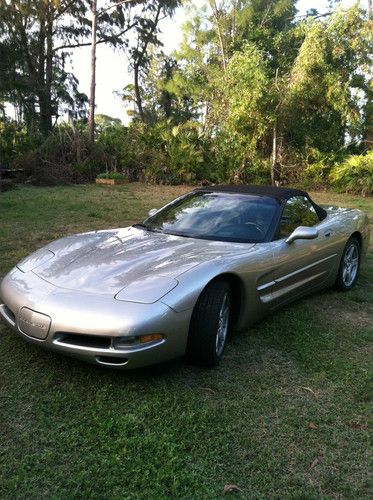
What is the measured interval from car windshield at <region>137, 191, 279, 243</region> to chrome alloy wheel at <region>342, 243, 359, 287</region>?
1354 mm

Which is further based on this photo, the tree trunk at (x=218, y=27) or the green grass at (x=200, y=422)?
the tree trunk at (x=218, y=27)

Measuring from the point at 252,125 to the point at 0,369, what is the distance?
13.5 meters

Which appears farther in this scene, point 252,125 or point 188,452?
point 252,125

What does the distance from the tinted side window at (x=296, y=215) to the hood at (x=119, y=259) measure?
24.8 inches

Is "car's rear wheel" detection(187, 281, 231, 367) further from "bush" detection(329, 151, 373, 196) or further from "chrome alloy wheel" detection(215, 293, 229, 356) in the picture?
"bush" detection(329, 151, 373, 196)

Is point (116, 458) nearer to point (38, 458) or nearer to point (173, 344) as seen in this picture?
point (38, 458)

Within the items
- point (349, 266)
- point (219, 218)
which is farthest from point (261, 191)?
point (349, 266)

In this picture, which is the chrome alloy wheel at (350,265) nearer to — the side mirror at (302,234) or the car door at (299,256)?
the car door at (299,256)

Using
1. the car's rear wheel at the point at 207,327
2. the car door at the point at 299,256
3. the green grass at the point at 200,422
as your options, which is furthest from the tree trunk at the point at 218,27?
the car's rear wheel at the point at 207,327

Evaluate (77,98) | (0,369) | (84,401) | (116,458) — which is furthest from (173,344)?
(77,98)

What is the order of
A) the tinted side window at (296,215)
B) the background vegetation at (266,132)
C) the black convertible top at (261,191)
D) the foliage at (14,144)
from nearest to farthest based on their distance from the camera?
1. the tinted side window at (296,215)
2. the black convertible top at (261,191)
3. the background vegetation at (266,132)
4. the foliage at (14,144)

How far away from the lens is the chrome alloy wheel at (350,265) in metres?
5.16

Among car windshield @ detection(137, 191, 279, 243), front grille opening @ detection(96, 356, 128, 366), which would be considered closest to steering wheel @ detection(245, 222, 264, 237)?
car windshield @ detection(137, 191, 279, 243)

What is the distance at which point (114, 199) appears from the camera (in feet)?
40.6
